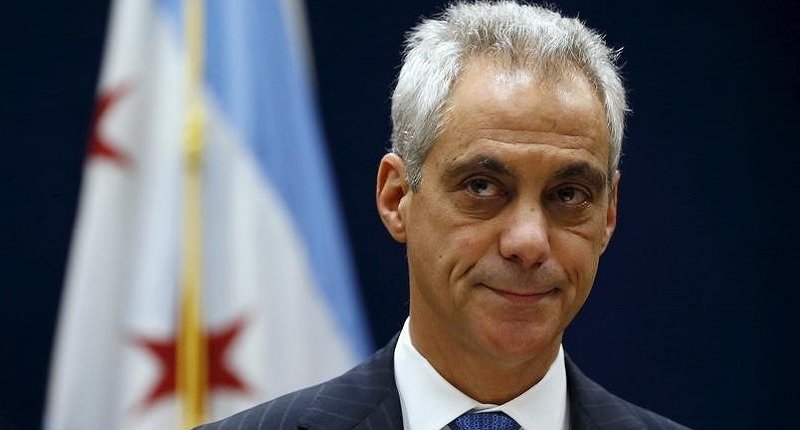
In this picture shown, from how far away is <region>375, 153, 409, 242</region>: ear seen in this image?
2326mm

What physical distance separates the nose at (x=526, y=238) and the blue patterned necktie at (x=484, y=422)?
11.9 inches

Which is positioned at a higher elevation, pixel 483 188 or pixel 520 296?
pixel 483 188

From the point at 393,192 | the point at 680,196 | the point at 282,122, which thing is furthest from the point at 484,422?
the point at 680,196

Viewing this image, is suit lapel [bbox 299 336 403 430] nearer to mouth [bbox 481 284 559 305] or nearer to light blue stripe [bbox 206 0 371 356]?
mouth [bbox 481 284 559 305]

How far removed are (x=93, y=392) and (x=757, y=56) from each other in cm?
295

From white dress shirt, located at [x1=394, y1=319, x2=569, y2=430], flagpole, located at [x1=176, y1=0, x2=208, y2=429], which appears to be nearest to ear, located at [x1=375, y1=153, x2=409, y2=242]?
white dress shirt, located at [x1=394, y1=319, x2=569, y2=430]

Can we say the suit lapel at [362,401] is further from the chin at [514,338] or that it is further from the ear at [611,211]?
the ear at [611,211]

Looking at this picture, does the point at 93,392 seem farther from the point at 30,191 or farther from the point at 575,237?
the point at 575,237

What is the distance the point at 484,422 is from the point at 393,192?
448 mm

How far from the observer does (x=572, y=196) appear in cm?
218

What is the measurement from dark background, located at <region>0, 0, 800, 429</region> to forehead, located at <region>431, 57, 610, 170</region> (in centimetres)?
281

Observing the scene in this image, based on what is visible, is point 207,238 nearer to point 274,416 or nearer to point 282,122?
point 282,122

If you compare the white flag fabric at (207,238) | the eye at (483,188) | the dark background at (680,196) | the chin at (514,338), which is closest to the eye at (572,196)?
the eye at (483,188)

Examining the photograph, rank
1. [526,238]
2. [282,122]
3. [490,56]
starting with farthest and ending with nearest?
[282,122]
[490,56]
[526,238]
